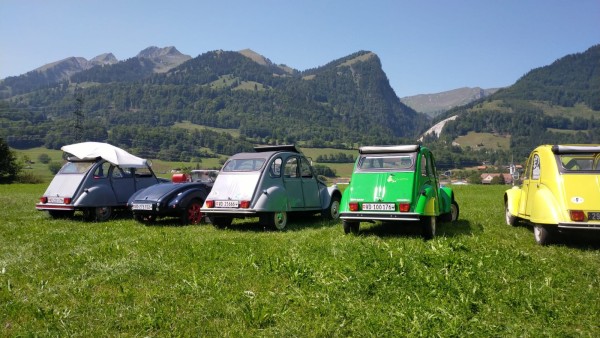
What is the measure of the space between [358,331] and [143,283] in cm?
340

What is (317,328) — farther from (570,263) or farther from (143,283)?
(570,263)

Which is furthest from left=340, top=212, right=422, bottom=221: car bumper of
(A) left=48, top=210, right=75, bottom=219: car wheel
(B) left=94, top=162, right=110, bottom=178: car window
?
(A) left=48, top=210, right=75, bottom=219: car wheel

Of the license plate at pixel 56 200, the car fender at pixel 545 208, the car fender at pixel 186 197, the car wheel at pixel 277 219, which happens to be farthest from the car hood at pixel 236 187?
the car fender at pixel 545 208

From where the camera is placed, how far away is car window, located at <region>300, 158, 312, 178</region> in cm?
1340

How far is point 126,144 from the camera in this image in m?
175

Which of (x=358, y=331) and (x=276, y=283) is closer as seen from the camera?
(x=358, y=331)

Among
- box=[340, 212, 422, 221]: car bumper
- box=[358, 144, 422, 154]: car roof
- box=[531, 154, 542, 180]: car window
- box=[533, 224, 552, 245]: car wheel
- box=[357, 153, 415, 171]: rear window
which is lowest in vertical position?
box=[533, 224, 552, 245]: car wheel

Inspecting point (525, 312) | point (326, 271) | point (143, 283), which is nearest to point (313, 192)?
point (326, 271)

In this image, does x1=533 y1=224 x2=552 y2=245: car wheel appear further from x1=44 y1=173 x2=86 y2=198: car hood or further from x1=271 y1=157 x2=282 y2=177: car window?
x1=44 y1=173 x2=86 y2=198: car hood

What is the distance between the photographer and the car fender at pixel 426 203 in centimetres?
970

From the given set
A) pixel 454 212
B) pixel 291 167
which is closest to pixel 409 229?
pixel 454 212

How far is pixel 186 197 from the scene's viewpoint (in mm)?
13539

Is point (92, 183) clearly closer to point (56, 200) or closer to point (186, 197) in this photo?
point (56, 200)

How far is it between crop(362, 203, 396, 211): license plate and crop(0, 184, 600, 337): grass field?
0.67m
